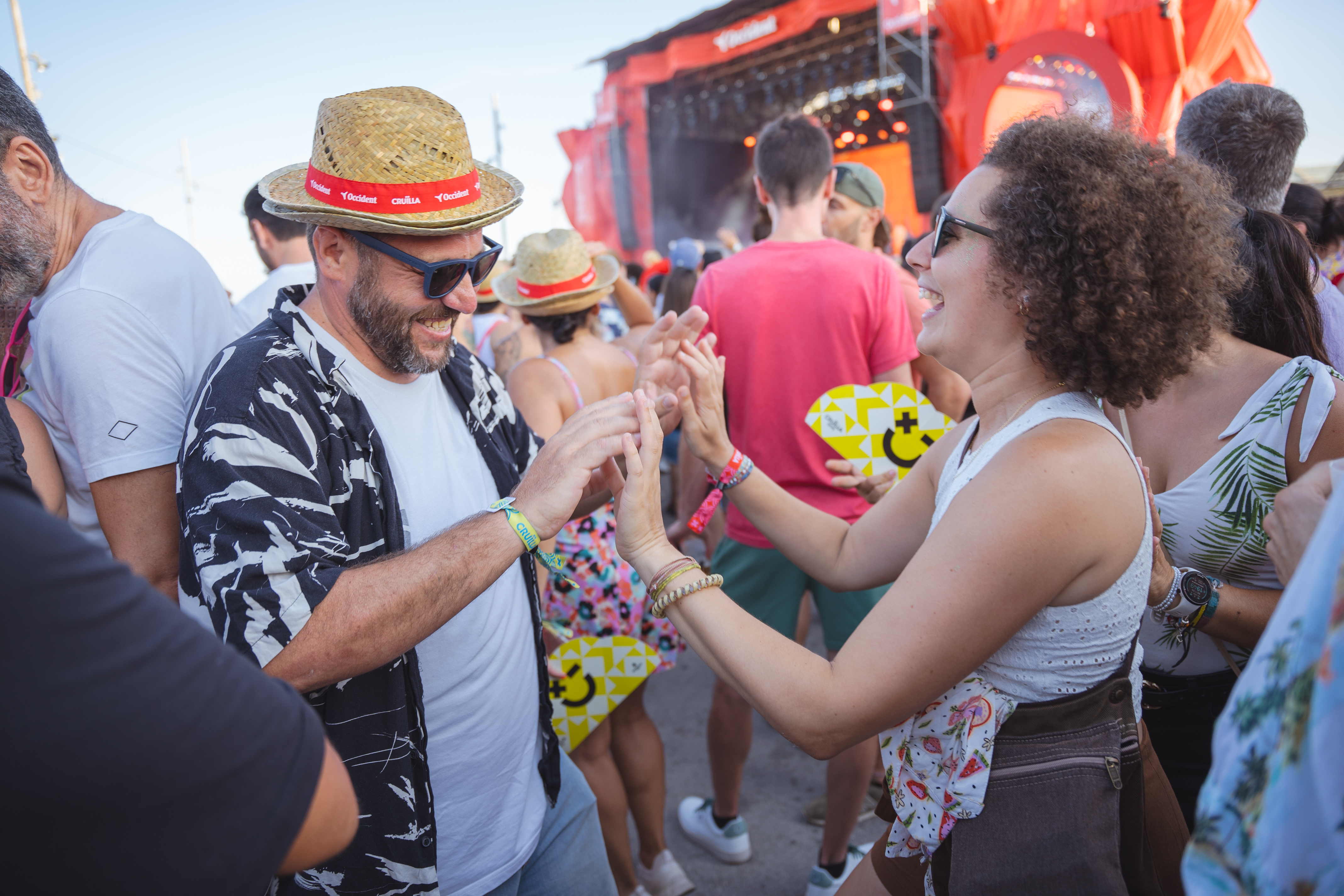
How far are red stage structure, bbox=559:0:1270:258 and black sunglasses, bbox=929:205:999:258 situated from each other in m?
0.33

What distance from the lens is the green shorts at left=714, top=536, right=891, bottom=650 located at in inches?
120

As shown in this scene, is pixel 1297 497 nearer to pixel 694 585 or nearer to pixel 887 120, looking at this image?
pixel 694 585

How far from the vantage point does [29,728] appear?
0.60 m

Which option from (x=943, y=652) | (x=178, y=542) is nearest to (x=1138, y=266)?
(x=943, y=652)

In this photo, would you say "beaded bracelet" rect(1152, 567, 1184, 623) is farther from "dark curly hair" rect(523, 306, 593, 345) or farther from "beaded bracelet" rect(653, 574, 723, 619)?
"dark curly hair" rect(523, 306, 593, 345)

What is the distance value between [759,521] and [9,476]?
5.40 feet

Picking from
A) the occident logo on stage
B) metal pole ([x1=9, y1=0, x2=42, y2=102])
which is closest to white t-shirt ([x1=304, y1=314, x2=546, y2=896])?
the occident logo on stage

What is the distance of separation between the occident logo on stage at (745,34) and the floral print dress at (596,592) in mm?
13497

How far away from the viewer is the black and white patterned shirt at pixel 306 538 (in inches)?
50.7

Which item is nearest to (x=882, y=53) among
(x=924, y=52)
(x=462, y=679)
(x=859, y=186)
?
(x=924, y=52)

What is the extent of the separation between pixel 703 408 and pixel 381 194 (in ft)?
3.08

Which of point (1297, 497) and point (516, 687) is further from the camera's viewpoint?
point (516, 687)

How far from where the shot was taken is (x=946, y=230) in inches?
63.7

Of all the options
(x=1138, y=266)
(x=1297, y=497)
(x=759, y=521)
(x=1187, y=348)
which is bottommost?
(x=759, y=521)
